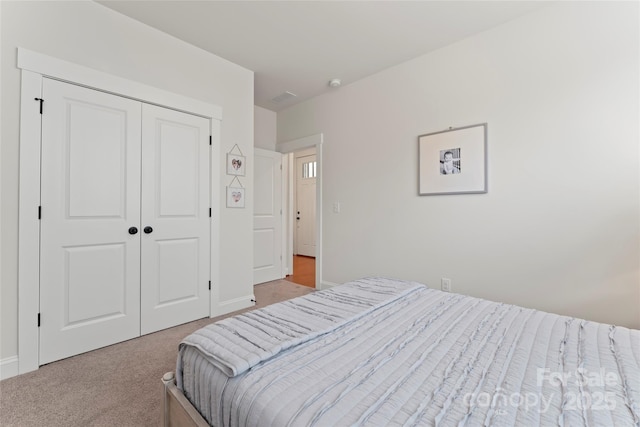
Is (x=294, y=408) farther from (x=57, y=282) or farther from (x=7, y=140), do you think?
(x=7, y=140)

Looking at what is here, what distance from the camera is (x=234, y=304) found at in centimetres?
305

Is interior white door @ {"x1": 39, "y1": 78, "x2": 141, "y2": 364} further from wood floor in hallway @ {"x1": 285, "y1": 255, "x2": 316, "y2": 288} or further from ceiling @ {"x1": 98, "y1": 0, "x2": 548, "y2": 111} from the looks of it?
wood floor in hallway @ {"x1": 285, "y1": 255, "x2": 316, "y2": 288}

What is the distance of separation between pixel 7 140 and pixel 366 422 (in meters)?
2.66

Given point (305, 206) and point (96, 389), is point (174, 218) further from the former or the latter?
point (305, 206)

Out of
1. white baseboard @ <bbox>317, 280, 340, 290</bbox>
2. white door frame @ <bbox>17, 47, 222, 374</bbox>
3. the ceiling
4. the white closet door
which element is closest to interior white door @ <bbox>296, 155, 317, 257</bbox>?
white baseboard @ <bbox>317, 280, 340, 290</bbox>

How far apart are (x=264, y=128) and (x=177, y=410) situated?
3836 millimetres

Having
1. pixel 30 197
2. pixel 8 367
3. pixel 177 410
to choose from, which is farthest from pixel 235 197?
pixel 177 410

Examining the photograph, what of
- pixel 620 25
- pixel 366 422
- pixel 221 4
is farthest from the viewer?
pixel 221 4

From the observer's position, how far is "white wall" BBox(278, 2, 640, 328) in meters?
1.93

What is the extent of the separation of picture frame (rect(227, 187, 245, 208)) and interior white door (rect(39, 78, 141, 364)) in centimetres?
86

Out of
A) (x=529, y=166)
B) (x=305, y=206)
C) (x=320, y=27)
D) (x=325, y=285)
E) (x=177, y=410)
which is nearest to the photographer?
(x=177, y=410)

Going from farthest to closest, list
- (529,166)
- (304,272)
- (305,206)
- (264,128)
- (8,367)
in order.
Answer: (305,206) → (304,272) → (264,128) → (529,166) → (8,367)

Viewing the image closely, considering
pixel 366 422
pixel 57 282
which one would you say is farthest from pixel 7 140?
pixel 366 422

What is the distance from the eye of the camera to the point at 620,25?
1.92 meters
